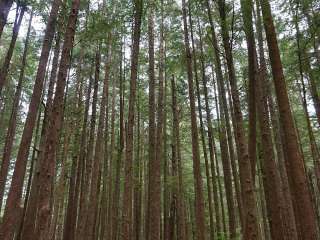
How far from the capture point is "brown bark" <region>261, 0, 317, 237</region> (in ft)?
15.4

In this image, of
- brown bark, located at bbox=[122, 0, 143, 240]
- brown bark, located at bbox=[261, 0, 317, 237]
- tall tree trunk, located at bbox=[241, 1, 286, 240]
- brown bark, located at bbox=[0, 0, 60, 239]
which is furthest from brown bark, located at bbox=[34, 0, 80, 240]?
brown bark, located at bbox=[261, 0, 317, 237]

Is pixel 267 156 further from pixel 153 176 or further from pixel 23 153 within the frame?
pixel 23 153

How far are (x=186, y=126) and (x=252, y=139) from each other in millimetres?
11160

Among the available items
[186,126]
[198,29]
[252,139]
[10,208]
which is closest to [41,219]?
[10,208]

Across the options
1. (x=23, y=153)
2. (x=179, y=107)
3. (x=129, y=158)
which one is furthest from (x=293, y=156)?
(x=179, y=107)

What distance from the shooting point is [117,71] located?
1507 cm

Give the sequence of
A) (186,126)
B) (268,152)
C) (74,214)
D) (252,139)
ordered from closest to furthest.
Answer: (252,139) < (268,152) < (74,214) < (186,126)

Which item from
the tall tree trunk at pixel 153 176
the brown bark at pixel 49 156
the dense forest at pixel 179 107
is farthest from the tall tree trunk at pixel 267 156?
the brown bark at pixel 49 156

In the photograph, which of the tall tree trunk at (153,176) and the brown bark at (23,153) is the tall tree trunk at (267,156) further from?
the brown bark at (23,153)

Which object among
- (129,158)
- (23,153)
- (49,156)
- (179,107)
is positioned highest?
(179,107)

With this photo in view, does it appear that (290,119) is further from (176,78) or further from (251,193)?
(176,78)

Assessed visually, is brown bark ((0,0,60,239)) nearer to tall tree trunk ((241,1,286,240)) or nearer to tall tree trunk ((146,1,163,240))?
tall tree trunk ((146,1,163,240))

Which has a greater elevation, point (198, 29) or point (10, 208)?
point (198, 29)

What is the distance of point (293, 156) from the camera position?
5.12 meters
